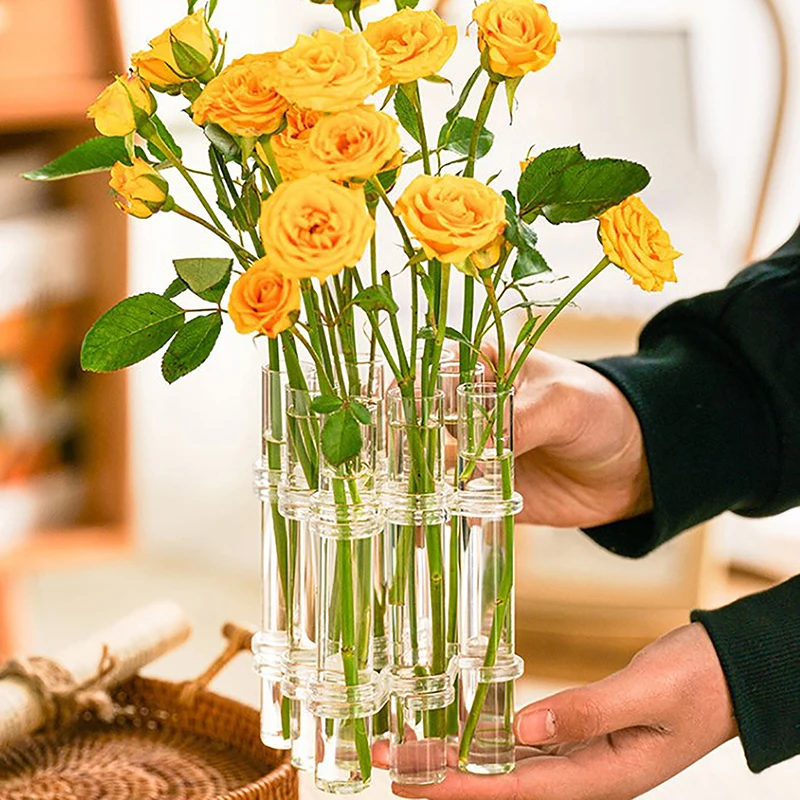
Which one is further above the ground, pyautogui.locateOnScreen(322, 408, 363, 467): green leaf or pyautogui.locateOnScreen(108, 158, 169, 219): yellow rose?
pyautogui.locateOnScreen(108, 158, 169, 219): yellow rose

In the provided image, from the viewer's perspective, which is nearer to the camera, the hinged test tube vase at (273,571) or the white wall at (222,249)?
the hinged test tube vase at (273,571)

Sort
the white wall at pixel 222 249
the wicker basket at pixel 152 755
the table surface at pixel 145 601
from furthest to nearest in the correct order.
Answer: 1. the white wall at pixel 222 249
2. the table surface at pixel 145 601
3. the wicker basket at pixel 152 755

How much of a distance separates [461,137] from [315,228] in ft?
0.48

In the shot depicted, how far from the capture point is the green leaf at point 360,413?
2.24 ft

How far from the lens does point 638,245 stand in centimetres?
70

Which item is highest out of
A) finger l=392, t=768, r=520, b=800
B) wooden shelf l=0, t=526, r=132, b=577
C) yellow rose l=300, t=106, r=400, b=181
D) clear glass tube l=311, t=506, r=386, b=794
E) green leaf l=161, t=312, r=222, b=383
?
yellow rose l=300, t=106, r=400, b=181

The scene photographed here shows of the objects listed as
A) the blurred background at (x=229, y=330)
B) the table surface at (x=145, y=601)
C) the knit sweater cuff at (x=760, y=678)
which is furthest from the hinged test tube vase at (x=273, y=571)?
the table surface at (x=145, y=601)

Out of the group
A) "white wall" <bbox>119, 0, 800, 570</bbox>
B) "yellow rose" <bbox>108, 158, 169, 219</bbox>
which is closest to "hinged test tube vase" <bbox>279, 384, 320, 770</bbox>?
"yellow rose" <bbox>108, 158, 169, 219</bbox>

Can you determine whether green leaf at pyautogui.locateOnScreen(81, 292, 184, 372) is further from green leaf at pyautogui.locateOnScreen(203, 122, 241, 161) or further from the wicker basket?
the wicker basket

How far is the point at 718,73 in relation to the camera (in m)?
2.30

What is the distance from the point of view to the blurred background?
1.78 meters

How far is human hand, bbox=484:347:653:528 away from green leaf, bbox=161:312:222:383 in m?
0.26

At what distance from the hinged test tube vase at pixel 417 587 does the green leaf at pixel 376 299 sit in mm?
60

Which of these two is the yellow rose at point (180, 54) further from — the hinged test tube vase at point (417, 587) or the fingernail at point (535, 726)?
the fingernail at point (535, 726)
